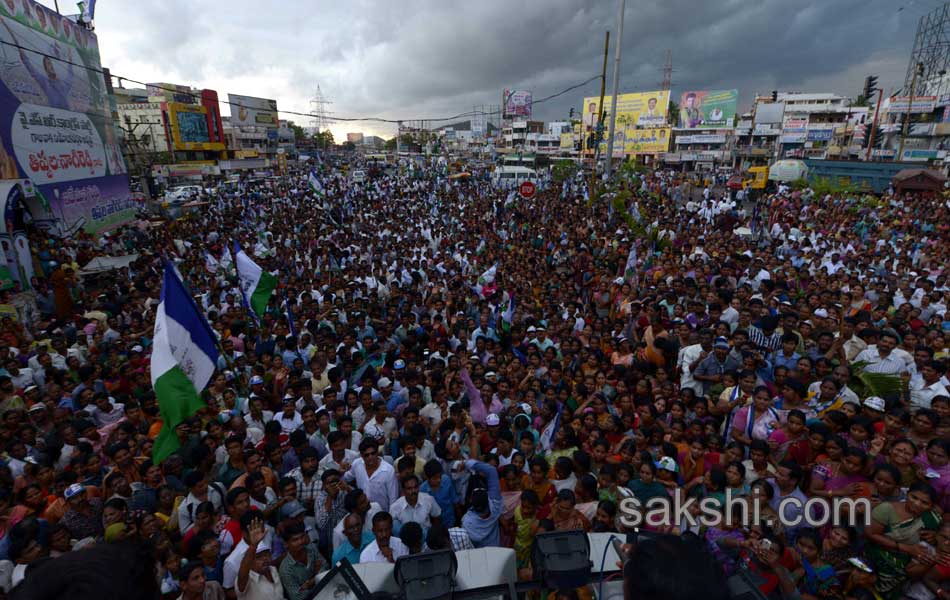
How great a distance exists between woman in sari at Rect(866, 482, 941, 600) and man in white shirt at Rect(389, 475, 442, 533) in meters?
2.95

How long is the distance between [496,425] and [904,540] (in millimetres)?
3061

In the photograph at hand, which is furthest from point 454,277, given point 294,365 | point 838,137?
point 838,137

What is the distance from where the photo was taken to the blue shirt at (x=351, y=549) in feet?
10.9

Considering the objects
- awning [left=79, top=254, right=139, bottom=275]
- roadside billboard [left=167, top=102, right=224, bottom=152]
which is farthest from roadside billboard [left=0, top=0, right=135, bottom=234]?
roadside billboard [left=167, top=102, right=224, bottom=152]


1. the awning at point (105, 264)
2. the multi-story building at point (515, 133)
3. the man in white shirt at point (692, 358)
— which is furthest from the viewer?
the multi-story building at point (515, 133)

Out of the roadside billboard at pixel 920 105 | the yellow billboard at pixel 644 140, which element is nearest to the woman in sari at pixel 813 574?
the roadside billboard at pixel 920 105

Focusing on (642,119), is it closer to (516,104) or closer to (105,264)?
(516,104)

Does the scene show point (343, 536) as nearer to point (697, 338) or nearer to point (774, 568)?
point (774, 568)

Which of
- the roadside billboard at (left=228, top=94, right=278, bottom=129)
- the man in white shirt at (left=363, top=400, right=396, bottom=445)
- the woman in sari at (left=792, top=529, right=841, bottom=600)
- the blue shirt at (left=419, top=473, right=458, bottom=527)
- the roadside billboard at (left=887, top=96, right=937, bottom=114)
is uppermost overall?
the roadside billboard at (left=228, top=94, right=278, bottom=129)

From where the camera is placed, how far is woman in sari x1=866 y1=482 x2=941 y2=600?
9.18ft

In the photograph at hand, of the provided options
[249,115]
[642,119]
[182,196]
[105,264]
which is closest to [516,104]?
[642,119]

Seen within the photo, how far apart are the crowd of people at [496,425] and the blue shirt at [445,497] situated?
0.7 inches

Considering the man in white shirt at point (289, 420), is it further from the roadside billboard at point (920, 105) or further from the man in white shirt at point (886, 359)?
the roadside billboard at point (920, 105)

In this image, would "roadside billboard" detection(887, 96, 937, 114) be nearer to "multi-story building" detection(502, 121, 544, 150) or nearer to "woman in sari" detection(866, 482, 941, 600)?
"multi-story building" detection(502, 121, 544, 150)
